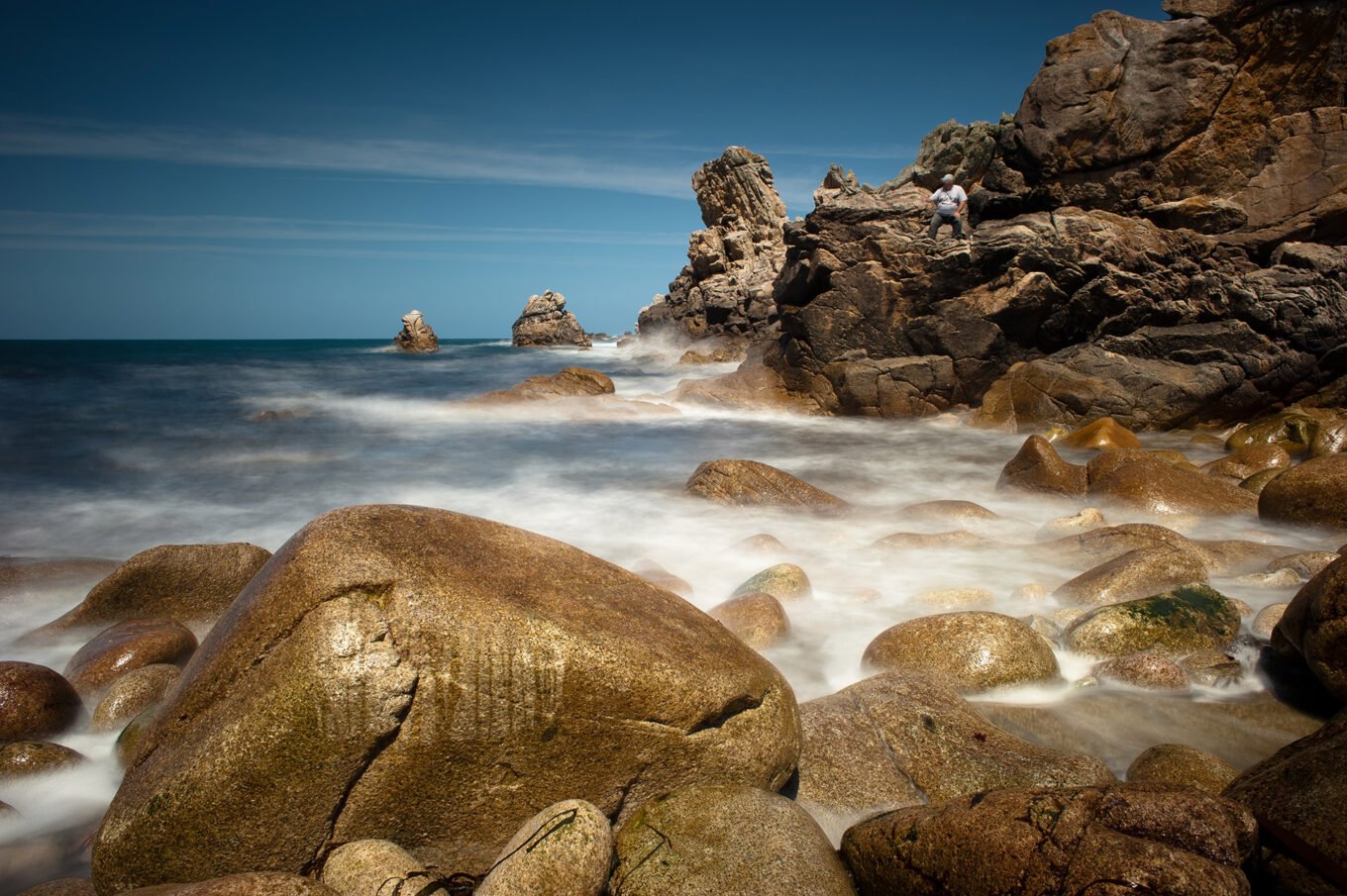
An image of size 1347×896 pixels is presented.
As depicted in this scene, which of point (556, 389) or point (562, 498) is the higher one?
point (556, 389)

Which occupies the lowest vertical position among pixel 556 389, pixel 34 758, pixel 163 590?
pixel 34 758

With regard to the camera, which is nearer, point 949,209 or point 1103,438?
point 1103,438

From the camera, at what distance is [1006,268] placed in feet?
54.3

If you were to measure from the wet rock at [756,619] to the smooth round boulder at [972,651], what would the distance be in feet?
2.29

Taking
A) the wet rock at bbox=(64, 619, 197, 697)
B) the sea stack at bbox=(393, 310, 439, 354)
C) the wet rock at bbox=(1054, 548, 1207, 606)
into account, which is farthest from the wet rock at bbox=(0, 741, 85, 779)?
the sea stack at bbox=(393, 310, 439, 354)

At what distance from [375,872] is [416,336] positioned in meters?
65.7

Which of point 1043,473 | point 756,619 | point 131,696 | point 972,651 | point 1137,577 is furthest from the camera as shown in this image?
point 1043,473

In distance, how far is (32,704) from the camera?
13.3 feet

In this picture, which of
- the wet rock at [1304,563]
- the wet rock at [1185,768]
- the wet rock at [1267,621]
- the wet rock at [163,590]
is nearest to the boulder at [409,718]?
the wet rock at [1185,768]

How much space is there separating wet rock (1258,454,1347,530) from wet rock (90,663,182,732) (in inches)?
360

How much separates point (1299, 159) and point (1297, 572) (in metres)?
13.9

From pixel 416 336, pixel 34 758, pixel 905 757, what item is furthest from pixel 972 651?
pixel 416 336

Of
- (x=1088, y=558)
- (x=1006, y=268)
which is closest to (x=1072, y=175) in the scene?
(x=1006, y=268)

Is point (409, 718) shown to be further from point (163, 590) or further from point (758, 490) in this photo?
point (758, 490)
